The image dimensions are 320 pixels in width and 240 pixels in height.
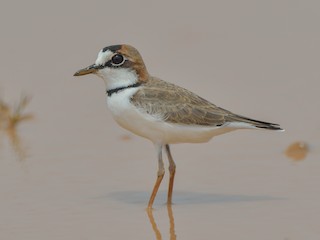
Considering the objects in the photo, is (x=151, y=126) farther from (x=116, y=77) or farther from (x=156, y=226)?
(x=156, y=226)

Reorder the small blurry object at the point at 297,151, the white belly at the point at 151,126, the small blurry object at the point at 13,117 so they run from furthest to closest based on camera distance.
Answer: the small blurry object at the point at 13,117 < the small blurry object at the point at 297,151 < the white belly at the point at 151,126

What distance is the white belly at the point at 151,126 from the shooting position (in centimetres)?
894

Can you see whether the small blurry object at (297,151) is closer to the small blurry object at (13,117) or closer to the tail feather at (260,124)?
the tail feather at (260,124)

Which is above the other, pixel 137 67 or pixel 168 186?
pixel 137 67

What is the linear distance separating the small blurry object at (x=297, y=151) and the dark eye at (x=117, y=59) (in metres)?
2.12

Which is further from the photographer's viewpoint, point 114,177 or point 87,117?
point 87,117

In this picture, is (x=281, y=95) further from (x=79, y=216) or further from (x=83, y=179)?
(x=79, y=216)

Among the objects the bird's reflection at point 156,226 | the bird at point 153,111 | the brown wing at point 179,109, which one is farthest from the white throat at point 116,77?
the bird's reflection at point 156,226

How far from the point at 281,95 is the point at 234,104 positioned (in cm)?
60

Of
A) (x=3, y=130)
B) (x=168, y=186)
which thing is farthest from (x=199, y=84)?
(x=168, y=186)

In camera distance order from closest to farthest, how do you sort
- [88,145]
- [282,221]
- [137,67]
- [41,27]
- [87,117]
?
[282,221]
[137,67]
[88,145]
[87,117]
[41,27]

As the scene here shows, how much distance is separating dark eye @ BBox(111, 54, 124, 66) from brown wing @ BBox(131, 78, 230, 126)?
31 cm

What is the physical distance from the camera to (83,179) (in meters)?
9.72

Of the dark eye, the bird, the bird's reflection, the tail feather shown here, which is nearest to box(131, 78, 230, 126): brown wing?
the bird
